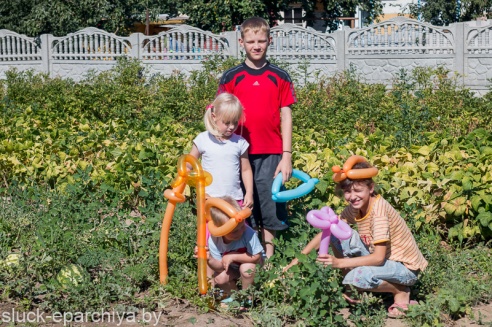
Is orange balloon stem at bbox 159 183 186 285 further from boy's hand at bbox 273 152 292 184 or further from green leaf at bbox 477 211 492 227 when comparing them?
green leaf at bbox 477 211 492 227

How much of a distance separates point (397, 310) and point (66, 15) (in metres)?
17.8

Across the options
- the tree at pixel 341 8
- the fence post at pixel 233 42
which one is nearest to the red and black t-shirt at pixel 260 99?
the fence post at pixel 233 42

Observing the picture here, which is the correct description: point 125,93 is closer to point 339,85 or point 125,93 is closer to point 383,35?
point 339,85

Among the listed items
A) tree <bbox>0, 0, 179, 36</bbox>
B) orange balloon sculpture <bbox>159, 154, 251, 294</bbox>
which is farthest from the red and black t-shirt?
tree <bbox>0, 0, 179, 36</bbox>

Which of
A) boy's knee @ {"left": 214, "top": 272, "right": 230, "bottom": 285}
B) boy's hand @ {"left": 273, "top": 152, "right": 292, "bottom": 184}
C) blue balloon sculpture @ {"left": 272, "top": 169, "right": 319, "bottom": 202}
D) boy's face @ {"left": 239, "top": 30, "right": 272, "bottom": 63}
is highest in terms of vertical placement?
boy's face @ {"left": 239, "top": 30, "right": 272, "bottom": 63}

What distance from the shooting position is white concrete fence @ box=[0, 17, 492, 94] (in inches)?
553

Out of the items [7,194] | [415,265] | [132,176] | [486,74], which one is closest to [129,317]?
[415,265]

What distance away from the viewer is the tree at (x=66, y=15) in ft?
67.9

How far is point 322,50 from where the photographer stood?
15273 mm

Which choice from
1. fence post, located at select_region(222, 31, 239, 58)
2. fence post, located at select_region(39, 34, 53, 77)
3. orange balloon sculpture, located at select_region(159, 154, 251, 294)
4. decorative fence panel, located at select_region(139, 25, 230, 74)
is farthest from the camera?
fence post, located at select_region(39, 34, 53, 77)

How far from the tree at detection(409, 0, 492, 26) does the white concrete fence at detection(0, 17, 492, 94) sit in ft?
44.3

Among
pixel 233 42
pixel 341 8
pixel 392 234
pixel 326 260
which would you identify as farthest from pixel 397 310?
pixel 341 8

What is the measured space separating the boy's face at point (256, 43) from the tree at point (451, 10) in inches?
969

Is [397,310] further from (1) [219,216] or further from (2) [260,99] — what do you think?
(2) [260,99]
